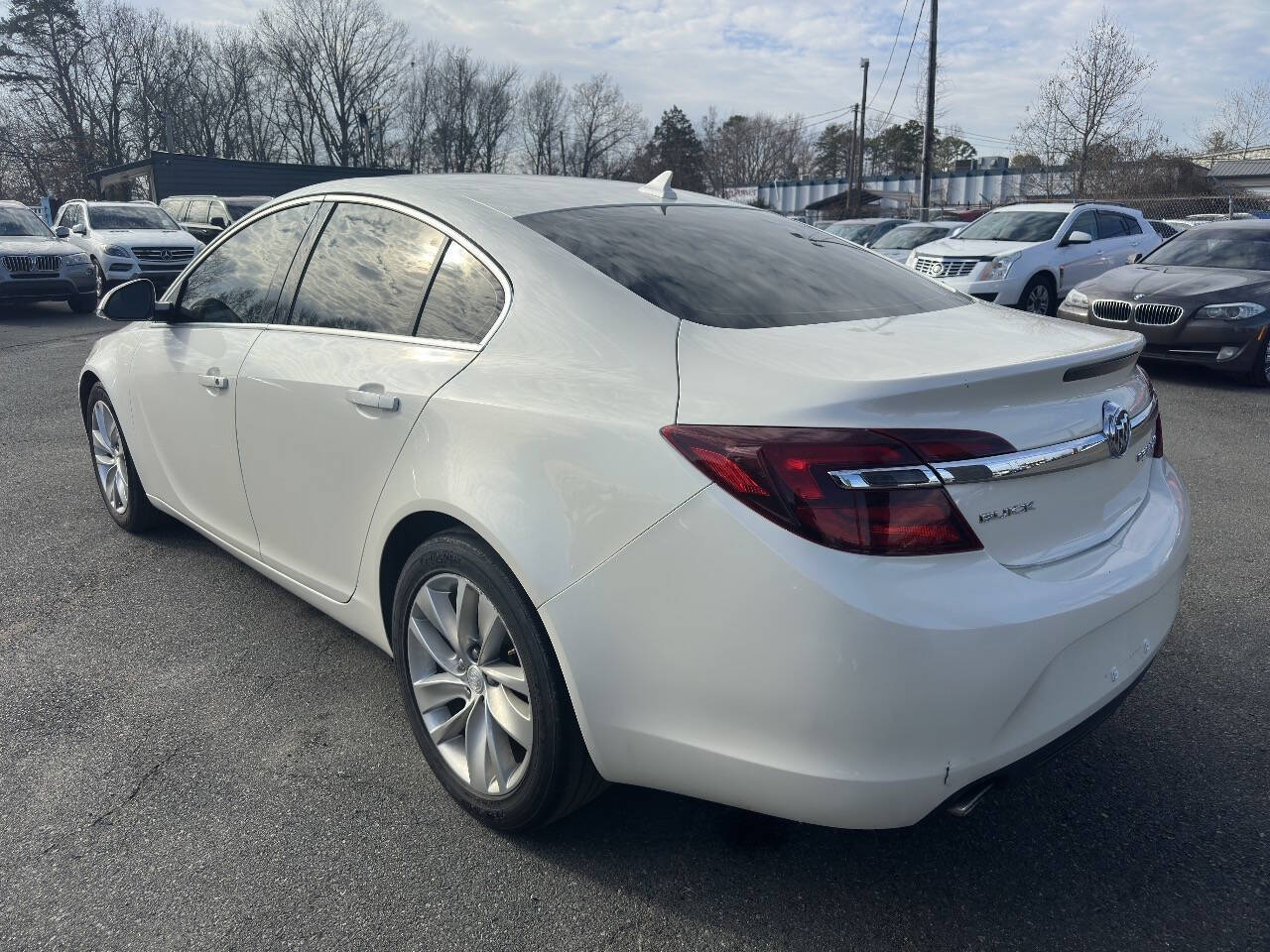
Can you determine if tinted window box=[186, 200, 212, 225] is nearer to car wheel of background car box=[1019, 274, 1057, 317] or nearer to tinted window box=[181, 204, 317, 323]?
car wheel of background car box=[1019, 274, 1057, 317]

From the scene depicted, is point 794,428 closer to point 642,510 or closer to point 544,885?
point 642,510

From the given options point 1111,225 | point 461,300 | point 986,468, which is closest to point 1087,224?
point 1111,225

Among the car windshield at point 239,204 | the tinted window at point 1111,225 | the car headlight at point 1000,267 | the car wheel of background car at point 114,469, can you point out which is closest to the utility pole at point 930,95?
the tinted window at point 1111,225

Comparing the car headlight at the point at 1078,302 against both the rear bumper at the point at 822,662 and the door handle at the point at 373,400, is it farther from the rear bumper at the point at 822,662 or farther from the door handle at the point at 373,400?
the door handle at the point at 373,400

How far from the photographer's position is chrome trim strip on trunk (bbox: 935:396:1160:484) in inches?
69.1

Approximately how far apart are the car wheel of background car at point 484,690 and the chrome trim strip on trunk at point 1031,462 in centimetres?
96

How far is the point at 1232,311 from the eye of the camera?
27.8 feet

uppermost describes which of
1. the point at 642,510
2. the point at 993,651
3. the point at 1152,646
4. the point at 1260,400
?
the point at 642,510

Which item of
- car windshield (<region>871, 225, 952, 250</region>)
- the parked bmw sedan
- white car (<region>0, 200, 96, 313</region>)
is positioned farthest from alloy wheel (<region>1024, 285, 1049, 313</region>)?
white car (<region>0, 200, 96, 313</region>)

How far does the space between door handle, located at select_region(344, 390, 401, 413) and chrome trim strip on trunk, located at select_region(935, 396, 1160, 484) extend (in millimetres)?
1424

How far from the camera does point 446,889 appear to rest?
2.17 meters

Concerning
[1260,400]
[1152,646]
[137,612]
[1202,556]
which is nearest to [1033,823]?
[1152,646]

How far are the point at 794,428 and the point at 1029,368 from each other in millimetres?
563

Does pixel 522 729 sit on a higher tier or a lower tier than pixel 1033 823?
higher
